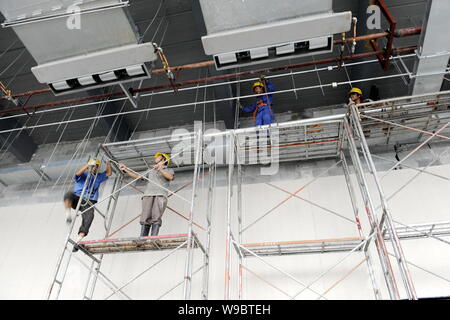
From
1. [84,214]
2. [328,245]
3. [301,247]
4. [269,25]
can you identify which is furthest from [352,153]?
[84,214]

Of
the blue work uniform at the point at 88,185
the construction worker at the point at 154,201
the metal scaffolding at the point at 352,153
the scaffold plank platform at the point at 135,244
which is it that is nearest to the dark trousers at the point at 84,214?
the blue work uniform at the point at 88,185

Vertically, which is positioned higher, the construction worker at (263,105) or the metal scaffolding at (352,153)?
the construction worker at (263,105)

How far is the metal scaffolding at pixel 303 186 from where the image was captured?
5535 millimetres

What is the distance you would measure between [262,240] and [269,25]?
4106 millimetres

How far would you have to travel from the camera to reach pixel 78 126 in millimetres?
10430

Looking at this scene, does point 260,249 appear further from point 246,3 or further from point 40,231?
point 40,231

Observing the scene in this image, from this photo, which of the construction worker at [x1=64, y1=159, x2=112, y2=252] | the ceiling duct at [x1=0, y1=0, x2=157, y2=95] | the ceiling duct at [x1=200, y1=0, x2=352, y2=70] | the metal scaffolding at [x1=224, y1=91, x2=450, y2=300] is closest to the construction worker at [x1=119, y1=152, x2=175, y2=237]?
the construction worker at [x1=64, y1=159, x2=112, y2=252]

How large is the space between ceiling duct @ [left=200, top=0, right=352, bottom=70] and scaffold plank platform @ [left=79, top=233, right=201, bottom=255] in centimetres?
324

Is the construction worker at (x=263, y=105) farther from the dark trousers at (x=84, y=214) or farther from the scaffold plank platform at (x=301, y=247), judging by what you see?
the dark trousers at (x=84, y=214)

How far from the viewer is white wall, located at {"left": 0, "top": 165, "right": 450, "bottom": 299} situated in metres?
6.17

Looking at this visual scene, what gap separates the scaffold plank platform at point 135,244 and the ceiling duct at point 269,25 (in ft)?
10.6

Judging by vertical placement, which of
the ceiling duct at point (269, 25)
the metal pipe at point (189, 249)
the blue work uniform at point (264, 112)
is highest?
the blue work uniform at point (264, 112)

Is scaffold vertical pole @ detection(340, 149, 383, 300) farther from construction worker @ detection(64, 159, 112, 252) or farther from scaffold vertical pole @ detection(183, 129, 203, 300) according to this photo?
construction worker @ detection(64, 159, 112, 252)

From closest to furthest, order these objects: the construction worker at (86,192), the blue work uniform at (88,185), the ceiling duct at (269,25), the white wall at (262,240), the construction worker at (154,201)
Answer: the ceiling duct at (269,25) < the white wall at (262,240) < the construction worker at (154,201) < the construction worker at (86,192) < the blue work uniform at (88,185)
